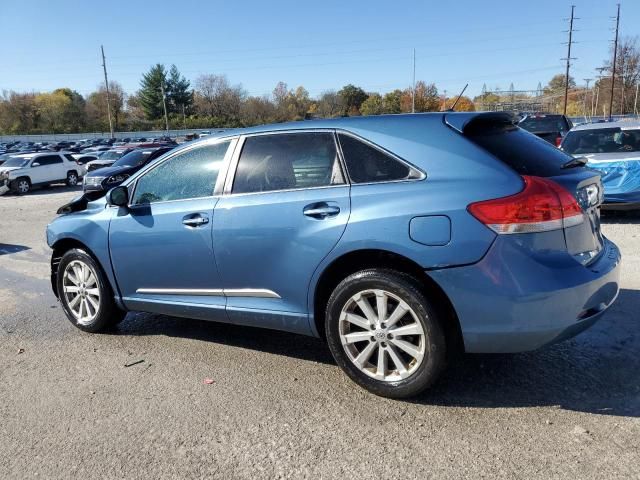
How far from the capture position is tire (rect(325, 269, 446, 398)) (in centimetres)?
312

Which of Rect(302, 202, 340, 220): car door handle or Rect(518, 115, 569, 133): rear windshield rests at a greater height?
Rect(518, 115, 569, 133): rear windshield

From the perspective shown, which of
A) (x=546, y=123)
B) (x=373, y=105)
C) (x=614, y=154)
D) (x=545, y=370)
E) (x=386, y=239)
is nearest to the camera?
(x=386, y=239)

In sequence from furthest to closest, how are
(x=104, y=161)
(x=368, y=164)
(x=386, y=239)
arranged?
(x=104, y=161) < (x=368, y=164) < (x=386, y=239)

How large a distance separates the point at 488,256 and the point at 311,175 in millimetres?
1300

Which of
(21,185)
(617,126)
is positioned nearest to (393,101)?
(21,185)

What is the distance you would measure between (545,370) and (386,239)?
5.05 feet

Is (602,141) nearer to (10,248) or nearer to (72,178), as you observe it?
(10,248)

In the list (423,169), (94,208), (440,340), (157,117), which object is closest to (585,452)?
(440,340)

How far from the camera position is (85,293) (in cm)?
484

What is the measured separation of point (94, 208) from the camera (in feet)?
15.7

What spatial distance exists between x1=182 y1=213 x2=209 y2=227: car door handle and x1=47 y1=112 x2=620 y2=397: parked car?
0.01 metres

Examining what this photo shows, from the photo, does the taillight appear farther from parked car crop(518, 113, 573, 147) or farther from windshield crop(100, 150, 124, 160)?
windshield crop(100, 150, 124, 160)

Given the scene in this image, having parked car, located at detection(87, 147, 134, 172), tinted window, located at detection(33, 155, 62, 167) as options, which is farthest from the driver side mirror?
tinted window, located at detection(33, 155, 62, 167)

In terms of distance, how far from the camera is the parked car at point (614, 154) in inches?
334
